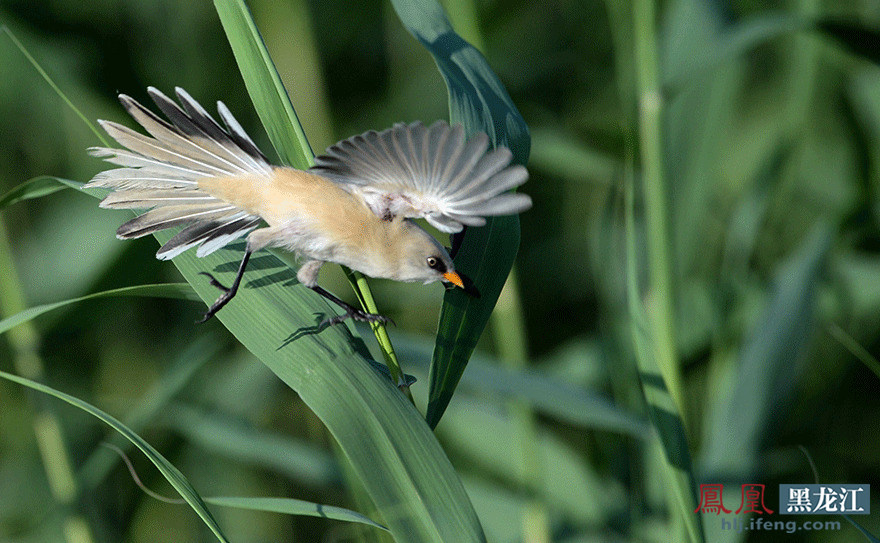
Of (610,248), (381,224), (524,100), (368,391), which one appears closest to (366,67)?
(524,100)

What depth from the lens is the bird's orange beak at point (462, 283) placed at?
1000 millimetres

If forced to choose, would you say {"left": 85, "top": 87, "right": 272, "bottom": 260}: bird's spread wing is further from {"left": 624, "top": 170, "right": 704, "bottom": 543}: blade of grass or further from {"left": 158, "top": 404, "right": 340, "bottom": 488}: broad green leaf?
{"left": 158, "top": 404, "right": 340, "bottom": 488}: broad green leaf

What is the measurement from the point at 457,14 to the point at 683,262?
3.64 ft

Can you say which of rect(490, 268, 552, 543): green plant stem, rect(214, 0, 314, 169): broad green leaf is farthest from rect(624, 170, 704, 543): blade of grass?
rect(214, 0, 314, 169): broad green leaf

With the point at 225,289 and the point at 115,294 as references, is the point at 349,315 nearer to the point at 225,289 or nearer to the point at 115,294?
the point at 225,289

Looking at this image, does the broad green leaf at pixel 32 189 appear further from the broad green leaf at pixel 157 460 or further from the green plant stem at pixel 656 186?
the green plant stem at pixel 656 186

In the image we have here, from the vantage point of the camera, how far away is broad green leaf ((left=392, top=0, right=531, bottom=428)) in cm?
94

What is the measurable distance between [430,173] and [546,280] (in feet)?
6.91

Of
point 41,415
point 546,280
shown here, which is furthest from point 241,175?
point 546,280

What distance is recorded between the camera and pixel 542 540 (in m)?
1.50

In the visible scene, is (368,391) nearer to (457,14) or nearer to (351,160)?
(351,160)

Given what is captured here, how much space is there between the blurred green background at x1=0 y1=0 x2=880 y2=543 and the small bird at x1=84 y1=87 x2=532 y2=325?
1.35 feet


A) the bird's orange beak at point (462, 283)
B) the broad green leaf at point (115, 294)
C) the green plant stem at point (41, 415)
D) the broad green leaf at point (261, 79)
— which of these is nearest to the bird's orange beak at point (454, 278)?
the bird's orange beak at point (462, 283)

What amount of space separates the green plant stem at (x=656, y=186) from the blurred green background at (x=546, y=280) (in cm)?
6
